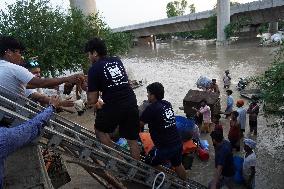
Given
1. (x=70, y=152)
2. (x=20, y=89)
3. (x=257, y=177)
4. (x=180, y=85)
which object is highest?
(x=20, y=89)

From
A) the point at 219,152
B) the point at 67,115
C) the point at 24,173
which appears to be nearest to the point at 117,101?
the point at 24,173

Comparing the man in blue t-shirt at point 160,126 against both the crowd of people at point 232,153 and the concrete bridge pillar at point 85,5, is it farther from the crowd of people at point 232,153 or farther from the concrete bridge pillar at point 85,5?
the concrete bridge pillar at point 85,5

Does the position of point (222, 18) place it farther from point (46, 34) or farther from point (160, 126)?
point (160, 126)

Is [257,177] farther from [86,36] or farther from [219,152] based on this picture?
[86,36]

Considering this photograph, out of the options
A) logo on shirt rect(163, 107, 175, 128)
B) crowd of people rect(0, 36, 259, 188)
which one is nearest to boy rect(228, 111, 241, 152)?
crowd of people rect(0, 36, 259, 188)

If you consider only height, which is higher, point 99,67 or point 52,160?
point 99,67

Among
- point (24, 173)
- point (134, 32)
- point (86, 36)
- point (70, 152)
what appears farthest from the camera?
point (134, 32)

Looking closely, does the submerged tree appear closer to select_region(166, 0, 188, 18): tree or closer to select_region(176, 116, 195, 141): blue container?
select_region(166, 0, 188, 18): tree

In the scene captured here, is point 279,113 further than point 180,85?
No

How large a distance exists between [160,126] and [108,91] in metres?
1.21

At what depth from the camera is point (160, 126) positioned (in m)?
5.84

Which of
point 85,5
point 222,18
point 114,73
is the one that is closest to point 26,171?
point 114,73

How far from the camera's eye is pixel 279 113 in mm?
7449

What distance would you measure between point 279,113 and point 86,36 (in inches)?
623
